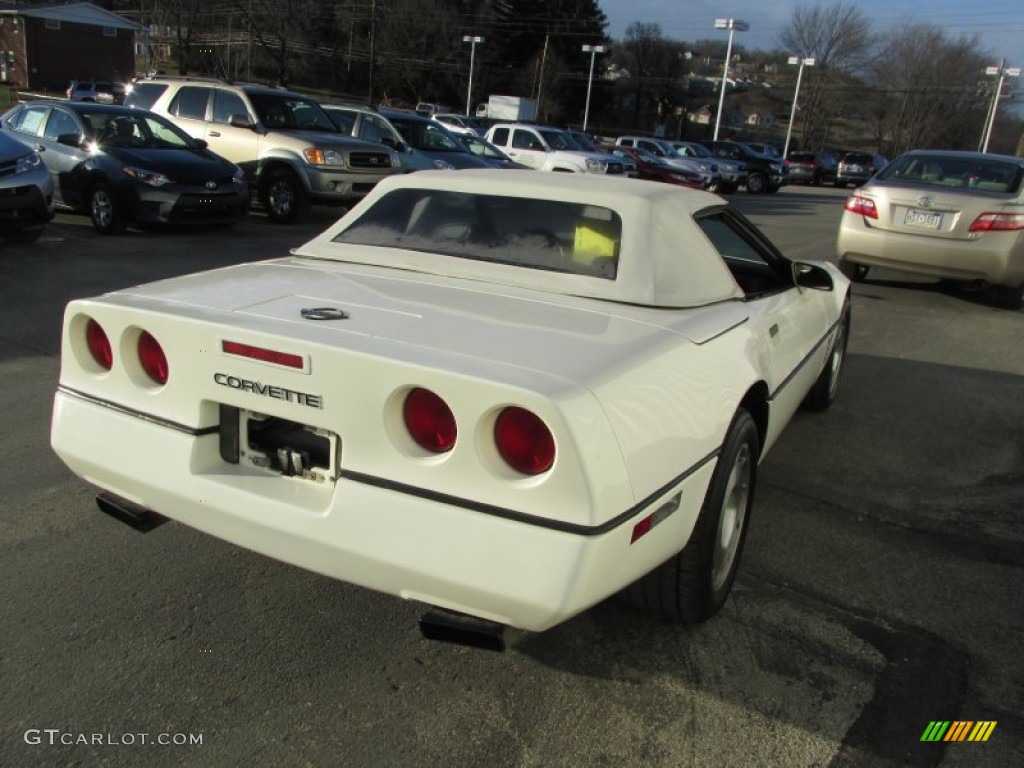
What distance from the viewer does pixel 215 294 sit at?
278 cm

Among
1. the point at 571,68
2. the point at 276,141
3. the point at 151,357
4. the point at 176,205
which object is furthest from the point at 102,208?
the point at 571,68

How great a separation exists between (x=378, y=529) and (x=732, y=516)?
1.43 meters

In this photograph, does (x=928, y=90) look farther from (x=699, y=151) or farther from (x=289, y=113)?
(x=289, y=113)

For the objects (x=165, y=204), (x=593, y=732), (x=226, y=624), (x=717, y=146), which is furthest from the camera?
(x=717, y=146)

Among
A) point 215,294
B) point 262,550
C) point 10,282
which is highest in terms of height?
point 215,294

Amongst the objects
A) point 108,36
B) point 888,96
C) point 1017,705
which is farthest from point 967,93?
point 1017,705

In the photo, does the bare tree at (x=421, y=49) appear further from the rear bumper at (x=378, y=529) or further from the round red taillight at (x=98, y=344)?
the rear bumper at (x=378, y=529)

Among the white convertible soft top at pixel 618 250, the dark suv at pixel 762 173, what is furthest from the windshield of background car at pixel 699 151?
the white convertible soft top at pixel 618 250

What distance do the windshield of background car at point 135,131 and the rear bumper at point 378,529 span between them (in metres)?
9.66

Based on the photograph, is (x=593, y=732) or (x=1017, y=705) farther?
(x=1017, y=705)

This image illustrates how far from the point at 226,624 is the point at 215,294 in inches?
42.7

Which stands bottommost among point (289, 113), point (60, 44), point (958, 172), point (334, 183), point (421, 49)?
point (334, 183)

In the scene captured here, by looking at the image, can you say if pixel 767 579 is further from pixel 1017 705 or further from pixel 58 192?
pixel 58 192

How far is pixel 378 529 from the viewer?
2.21 meters
